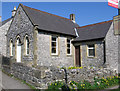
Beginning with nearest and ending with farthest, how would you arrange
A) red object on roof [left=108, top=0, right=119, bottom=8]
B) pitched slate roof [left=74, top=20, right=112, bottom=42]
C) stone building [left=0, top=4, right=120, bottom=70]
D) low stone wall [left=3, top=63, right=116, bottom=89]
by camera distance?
red object on roof [left=108, top=0, right=119, bottom=8]
low stone wall [left=3, top=63, right=116, bottom=89]
stone building [left=0, top=4, right=120, bottom=70]
pitched slate roof [left=74, top=20, right=112, bottom=42]

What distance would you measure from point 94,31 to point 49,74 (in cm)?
916

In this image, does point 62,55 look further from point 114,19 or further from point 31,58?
point 114,19

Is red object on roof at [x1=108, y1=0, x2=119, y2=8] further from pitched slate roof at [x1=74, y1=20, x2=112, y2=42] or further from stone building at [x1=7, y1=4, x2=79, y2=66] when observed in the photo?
stone building at [x1=7, y1=4, x2=79, y2=66]

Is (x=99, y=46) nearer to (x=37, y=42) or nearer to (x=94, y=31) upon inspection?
(x=94, y=31)

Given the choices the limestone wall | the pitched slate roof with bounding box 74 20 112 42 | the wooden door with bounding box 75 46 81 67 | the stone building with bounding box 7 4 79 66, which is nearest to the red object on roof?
the pitched slate roof with bounding box 74 20 112 42

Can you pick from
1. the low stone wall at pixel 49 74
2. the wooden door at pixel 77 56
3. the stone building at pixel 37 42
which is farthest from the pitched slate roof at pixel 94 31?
the low stone wall at pixel 49 74

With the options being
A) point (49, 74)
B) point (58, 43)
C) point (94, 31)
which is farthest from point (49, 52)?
point (94, 31)

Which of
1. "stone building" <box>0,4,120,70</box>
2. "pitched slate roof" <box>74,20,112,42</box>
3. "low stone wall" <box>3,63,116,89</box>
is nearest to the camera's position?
"low stone wall" <box>3,63,116,89</box>

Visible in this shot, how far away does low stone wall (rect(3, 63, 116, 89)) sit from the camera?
760cm

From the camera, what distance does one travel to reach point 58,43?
1355 cm

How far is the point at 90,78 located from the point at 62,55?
17.5 feet

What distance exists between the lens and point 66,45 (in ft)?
47.8

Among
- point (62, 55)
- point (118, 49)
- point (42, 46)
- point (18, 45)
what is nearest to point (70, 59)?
point (62, 55)

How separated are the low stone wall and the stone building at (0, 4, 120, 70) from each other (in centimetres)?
184
